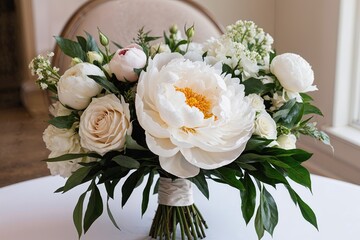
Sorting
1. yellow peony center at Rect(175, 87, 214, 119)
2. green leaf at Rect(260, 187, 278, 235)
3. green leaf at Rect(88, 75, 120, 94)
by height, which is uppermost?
green leaf at Rect(88, 75, 120, 94)

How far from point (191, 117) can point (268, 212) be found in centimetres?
20

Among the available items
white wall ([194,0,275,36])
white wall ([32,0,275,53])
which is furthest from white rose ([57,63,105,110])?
white wall ([194,0,275,36])

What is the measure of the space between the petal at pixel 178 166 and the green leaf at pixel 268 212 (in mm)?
118

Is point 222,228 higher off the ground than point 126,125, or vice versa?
point 126,125

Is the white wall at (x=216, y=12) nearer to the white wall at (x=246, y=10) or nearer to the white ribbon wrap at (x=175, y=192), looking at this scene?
the white wall at (x=246, y=10)

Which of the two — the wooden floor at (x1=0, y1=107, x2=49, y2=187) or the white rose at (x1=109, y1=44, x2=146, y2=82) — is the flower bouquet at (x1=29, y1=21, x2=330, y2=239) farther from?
the wooden floor at (x1=0, y1=107, x2=49, y2=187)

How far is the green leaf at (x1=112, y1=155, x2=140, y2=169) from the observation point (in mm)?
806

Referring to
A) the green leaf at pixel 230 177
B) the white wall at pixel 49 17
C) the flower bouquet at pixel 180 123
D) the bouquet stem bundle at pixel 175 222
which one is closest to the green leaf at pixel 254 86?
the flower bouquet at pixel 180 123

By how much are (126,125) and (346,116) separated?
1.74 m

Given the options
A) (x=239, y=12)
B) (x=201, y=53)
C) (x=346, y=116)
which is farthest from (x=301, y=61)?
(x=239, y=12)

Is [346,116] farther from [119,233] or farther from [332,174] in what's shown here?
[119,233]

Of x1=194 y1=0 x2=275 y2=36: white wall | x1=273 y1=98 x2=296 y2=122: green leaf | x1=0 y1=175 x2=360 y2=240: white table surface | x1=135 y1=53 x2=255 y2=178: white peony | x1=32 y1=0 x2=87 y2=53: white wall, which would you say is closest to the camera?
x1=135 y1=53 x2=255 y2=178: white peony

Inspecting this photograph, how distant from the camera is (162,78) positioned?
0.80m

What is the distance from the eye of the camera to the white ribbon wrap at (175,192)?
92 cm
